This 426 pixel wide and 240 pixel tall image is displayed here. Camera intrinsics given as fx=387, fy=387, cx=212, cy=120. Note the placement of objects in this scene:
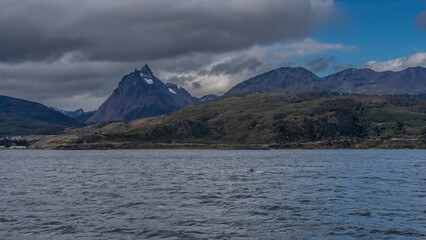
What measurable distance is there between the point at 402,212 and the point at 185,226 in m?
31.9

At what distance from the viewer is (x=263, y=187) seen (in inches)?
3410

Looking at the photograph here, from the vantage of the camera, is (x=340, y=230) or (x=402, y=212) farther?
(x=402, y=212)

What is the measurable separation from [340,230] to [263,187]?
41.0 meters

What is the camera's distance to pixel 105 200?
227 feet

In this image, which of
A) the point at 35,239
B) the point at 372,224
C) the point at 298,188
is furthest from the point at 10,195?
the point at 372,224

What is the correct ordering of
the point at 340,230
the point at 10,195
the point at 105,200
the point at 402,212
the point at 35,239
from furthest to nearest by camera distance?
the point at 10,195
the point at 105,200
the point at 402,212
the point at 340,230
the point at 35,239

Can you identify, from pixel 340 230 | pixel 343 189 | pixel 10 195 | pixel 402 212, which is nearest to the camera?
pixel 340 230

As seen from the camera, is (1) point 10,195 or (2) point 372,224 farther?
(1) point 10,195

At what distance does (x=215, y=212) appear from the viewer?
188 ft

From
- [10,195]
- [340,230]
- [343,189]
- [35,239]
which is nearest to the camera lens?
[35,239]

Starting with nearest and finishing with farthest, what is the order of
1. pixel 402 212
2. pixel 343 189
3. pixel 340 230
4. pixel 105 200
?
1. pixel 340 230
2. pixel 402 212
3. pixel 105 200
4. pixel 343 189

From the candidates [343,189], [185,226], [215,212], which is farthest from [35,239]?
[343,189]

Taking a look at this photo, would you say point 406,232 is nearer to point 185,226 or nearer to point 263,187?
point 185,226

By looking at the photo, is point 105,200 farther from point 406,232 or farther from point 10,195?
point 406,232
